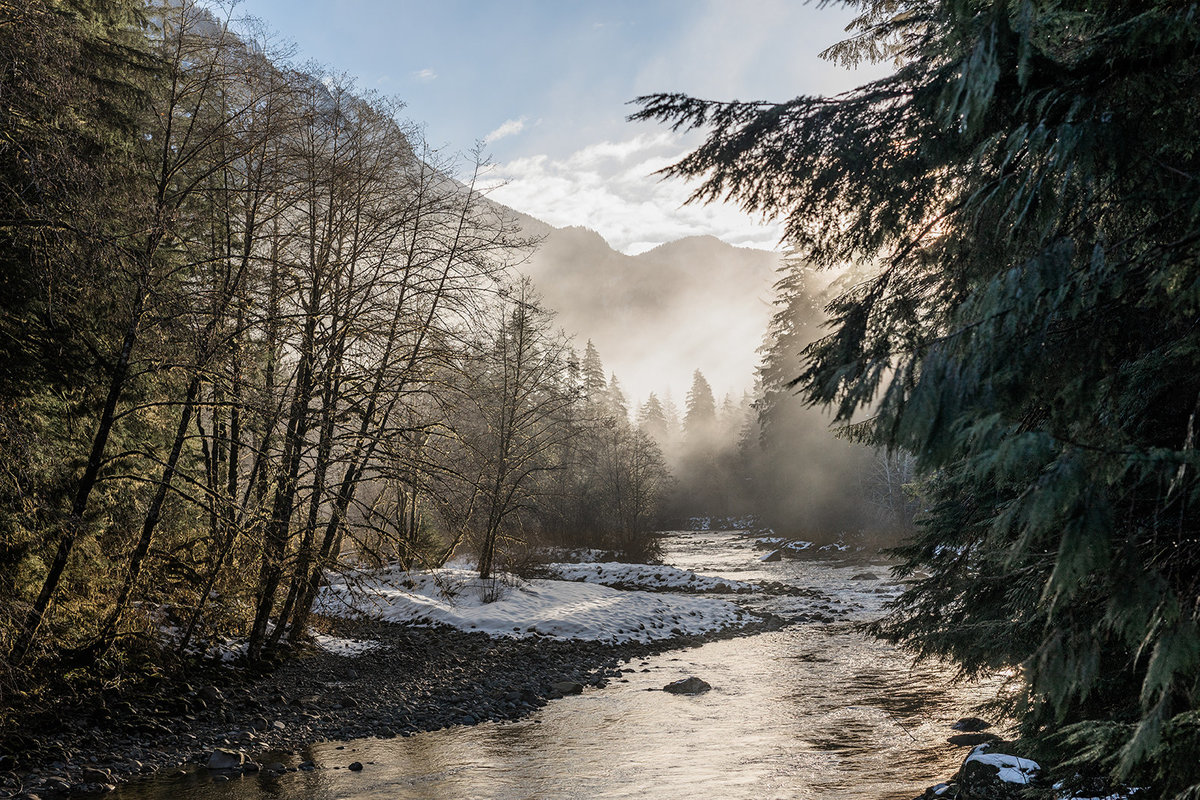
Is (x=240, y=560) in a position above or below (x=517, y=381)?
below

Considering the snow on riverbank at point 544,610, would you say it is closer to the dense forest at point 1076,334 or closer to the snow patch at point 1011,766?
the snow patch at point 1011,766

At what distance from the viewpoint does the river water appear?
6.84 metres

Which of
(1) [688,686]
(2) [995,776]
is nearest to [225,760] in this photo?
(1) [688,686]

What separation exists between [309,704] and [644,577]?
17124mm

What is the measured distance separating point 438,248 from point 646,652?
952cm

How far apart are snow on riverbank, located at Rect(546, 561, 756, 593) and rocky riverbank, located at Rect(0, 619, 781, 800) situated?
9757 mm

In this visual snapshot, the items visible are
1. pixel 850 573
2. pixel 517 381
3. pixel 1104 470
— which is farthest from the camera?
pixel 850 573

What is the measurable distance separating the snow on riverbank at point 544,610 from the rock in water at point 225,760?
7.08 m

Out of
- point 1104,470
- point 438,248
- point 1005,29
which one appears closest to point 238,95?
point 438,248

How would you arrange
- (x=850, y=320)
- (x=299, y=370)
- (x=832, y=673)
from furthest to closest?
(x=832, y=673), (x=299, y=370), (x=850, y=320)

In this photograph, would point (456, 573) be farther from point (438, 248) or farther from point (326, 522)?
point (438, 248)

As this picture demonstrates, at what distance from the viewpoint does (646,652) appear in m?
15.0

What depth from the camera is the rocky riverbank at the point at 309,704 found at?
684cm

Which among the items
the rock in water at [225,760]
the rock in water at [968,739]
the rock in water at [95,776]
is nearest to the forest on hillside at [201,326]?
the rock in water at [95,776]
